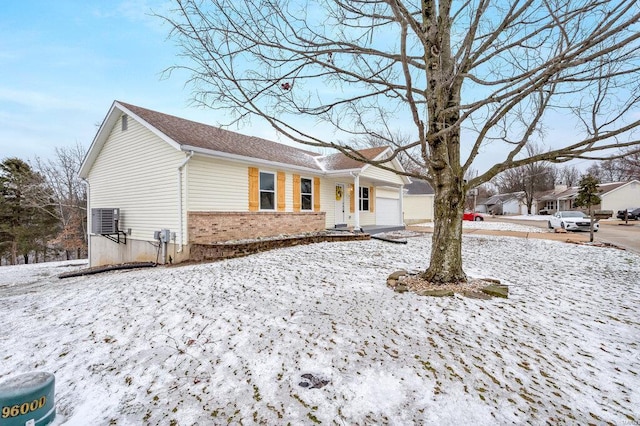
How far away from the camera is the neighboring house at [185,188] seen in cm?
923

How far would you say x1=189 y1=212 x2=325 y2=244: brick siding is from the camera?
30.0ft

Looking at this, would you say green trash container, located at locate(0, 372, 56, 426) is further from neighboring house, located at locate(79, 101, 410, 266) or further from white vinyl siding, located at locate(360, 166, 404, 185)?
white vinyl siding, located at locate(360, 166, 404, 185)

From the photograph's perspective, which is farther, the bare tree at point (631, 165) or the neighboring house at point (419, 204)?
the neighboring house at point (419, 204)

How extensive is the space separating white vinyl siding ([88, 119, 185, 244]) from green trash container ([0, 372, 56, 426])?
298 inches

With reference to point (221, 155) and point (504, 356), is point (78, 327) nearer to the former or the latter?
point (504, 356)

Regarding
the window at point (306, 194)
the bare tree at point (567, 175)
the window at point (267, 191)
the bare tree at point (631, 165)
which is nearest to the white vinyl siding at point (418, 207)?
the bare tree at point (631, 165)

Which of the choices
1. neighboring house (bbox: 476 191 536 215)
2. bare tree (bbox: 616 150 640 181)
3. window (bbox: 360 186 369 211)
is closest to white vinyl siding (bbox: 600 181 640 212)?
bare tree (bbox: 616 150 640 181)

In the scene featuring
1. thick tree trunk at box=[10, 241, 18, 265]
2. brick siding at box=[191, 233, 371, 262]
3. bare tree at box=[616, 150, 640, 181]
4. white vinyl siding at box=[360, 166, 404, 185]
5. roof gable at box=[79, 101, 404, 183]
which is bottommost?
thick tree trunk at box=[10, 241, 18, 265]

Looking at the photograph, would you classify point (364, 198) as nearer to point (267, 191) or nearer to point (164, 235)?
point (267, 191)

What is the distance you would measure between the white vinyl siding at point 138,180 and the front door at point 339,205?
7528 millimetres

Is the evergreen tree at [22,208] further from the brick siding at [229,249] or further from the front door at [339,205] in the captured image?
the front door at [339,205]

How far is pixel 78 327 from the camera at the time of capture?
12.5ft

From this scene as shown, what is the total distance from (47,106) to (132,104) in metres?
15.9

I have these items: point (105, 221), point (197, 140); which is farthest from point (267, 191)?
point (105, 221)
